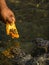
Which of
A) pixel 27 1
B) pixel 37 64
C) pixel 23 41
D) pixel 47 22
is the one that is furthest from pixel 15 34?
pixel 27 1

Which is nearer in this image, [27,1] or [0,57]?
[0,57]

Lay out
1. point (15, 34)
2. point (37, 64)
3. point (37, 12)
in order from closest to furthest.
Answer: point (15, 34)
point (37, 64)
point (37, 12)

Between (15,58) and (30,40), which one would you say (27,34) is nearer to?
(30,40)

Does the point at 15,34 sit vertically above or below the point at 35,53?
above

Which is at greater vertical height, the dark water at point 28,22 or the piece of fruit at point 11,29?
the piece of fruit at point 11,29

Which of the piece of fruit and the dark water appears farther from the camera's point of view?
the dark water

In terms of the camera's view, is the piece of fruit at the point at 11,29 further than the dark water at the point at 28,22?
No

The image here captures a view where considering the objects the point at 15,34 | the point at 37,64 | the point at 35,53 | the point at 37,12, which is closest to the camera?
the point at 15,34

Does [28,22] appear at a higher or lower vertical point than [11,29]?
lower

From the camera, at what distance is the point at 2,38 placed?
31.0 ft

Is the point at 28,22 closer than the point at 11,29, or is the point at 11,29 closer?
the point at 11,29

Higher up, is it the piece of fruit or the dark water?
the piece of fruit

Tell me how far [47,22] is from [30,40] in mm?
1696

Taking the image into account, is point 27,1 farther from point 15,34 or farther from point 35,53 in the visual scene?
point 15,34
